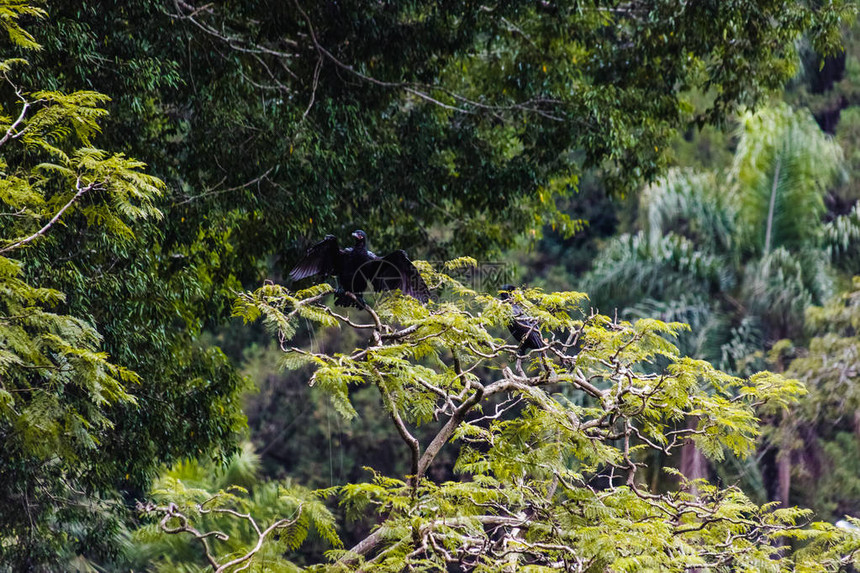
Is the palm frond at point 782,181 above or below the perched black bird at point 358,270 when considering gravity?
below

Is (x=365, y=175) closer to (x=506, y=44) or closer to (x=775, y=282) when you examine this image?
(x=506, y=44)

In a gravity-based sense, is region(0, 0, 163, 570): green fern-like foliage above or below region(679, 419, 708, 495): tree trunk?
above

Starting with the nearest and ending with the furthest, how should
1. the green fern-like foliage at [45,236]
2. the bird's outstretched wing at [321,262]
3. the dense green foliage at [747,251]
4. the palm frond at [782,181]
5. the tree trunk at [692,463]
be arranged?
1. the green fern-like foliage at [45,236]
2. the bird's outstretched wing at [321,262]
3. the tree trunk at [692,463]
4. the dense green foliage at [747,251]
5. the palm frond at [782,181]

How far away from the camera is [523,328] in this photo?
13.3 ft

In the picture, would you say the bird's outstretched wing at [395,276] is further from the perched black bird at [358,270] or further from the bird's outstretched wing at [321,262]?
the bird's outstretched wing at [321,262]

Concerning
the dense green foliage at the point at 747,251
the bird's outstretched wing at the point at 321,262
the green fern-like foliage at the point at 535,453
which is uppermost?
the bird's outstretched wing at the point at 321,262

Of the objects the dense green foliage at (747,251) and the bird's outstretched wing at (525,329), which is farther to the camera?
the dense green foliage at (747,251)

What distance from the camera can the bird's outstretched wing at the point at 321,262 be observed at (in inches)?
158

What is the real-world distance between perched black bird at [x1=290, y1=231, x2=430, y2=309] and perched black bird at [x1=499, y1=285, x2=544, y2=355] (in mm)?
353

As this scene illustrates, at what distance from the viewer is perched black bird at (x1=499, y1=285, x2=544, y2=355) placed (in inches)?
153

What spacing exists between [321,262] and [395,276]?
337 mm

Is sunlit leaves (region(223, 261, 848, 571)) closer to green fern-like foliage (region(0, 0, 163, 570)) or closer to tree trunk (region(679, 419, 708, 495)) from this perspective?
green fern-like foliage (region(0, 0, 163, 570))

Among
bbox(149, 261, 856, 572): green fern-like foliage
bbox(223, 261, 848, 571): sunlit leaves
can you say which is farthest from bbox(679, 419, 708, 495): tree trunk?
bbox(223, 261, 848, 571): sunlit leaves

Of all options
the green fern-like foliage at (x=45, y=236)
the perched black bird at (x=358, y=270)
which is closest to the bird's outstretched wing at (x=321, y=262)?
the perched black bird at (x=358, y=270)
